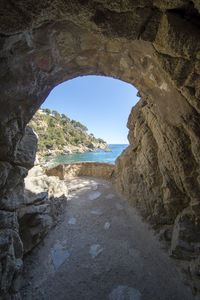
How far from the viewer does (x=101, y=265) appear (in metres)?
2.78

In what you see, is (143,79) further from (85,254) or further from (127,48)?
(85,254)

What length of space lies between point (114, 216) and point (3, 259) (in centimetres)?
352

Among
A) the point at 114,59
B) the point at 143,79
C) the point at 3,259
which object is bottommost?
the point at 3,259

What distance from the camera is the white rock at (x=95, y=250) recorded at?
305 centimetres

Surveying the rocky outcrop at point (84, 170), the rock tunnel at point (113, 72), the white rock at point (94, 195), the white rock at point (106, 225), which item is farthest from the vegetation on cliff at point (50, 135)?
the rock tunnel at point (113, 72)

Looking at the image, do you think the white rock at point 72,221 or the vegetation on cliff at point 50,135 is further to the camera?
the vegetation on cliff at point 50,135

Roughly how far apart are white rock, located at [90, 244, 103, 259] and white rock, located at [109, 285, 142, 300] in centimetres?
82

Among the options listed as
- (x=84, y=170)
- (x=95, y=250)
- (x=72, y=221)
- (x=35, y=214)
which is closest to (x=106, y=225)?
(x=95, y=250)

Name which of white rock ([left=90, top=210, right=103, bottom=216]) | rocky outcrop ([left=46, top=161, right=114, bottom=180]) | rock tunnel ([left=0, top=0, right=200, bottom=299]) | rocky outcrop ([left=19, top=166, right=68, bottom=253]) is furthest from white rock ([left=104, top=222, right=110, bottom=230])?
rocky outcrop ([left=46, top=161, right=114, bottom=180])

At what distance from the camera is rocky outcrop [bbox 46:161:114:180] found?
8698 mm

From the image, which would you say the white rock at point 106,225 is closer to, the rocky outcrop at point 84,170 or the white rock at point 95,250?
the white rock at point 95,250

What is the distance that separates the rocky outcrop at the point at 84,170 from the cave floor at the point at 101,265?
4.74 meters

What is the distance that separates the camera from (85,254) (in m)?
3.06

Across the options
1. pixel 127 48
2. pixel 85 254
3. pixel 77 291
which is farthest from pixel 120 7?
pixel 85 254
